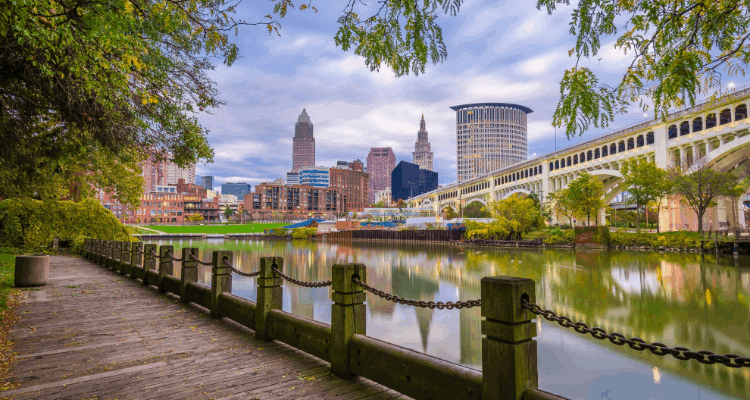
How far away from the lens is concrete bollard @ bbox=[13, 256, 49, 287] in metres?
11.5

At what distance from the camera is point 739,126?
3731cm

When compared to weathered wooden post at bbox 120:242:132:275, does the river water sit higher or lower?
lower

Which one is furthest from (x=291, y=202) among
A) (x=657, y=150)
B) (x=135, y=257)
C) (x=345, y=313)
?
(x=345, y=313)

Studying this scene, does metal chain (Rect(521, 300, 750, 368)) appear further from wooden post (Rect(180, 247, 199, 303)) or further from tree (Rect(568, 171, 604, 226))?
tree (Rect(568, 171, 604, 226))

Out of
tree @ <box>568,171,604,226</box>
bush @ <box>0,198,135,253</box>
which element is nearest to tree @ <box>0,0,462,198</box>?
bush @ <box>0,198,135,253</box>

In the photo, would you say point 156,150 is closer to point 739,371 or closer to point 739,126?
point 739,371

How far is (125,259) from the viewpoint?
15.0 meters

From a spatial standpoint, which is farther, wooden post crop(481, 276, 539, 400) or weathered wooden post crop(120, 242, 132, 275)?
weathered wooden post crop(120, 242, 132, 275)

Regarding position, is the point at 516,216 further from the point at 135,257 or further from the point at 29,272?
the point at 29,272

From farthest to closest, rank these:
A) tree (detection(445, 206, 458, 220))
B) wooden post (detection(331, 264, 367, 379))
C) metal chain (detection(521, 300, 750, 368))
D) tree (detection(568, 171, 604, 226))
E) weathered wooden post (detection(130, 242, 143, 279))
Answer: tree (detection(445, 206, 458, 220)) < tree (detection(568, 171, 604, 226)) < weathered wooden post (detection(130, 242, 143, 279)) < wooden post (detection(331, 264, 367, 379)) < metal chain (detection(521, 300, 750, 368))

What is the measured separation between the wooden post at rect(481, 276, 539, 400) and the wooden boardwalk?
4.44 ft

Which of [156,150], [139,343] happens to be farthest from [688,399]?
[156,150]

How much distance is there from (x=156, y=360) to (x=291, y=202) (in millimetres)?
178707

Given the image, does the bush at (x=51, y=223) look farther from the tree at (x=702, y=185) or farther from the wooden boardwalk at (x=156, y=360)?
the tree at (x=702, y=185)
